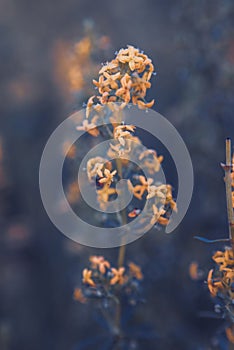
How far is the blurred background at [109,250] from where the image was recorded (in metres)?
3.64

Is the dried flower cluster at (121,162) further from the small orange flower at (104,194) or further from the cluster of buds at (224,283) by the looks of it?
the cluster of buds at (224,283)

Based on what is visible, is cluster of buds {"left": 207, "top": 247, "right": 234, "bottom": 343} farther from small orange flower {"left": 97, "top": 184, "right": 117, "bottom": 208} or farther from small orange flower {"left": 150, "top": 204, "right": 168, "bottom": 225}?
small orange flower {"left": 97, "top": 184, "right": 117, "bottom": 208}

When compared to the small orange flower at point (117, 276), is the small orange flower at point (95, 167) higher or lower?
higher

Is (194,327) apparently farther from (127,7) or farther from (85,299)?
(127,7)

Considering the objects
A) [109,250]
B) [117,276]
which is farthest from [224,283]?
[109,250]

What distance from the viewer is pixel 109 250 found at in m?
4.08

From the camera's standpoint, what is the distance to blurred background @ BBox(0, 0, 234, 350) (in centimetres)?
364

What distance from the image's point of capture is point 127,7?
6.39m

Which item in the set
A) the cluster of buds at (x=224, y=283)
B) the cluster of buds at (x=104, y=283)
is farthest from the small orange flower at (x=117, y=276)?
the cluster of buds at (x=224, y=283)

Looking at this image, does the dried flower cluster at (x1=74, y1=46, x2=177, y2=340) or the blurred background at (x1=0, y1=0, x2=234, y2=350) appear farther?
the blurred background at (x1=0, y1=0, x2=234, y2=350)

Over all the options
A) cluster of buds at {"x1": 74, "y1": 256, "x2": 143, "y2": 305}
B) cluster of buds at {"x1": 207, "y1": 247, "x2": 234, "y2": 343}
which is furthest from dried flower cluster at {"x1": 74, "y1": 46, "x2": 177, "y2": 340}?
cluster of buds at {"x1": 207, "y1": 247, "x2": 234, "y2": 343}

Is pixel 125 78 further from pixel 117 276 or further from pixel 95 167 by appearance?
pixel 117 276

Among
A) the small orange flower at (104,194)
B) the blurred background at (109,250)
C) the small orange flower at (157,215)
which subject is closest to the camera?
the small orange flower at (157,215)

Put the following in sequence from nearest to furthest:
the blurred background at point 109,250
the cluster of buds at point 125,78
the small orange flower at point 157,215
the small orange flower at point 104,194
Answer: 1. the cluster of buds at point 125,78
2. the small orange flower at point 157,215
3. the small orange flower at point 104,194
4. the blurred background at point 109,250
